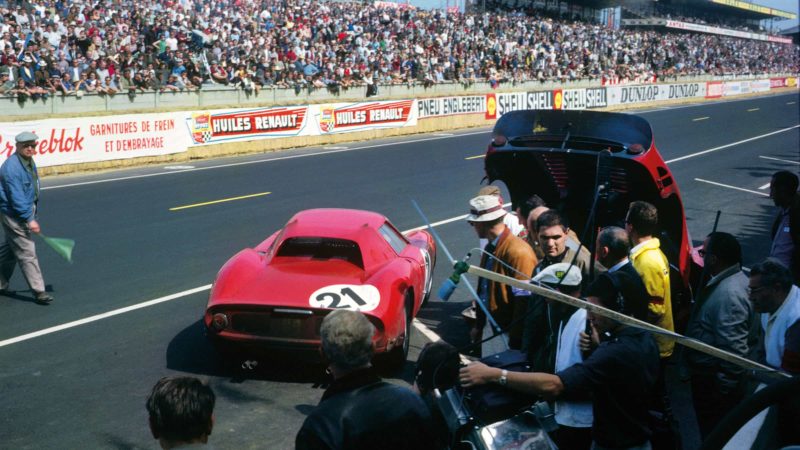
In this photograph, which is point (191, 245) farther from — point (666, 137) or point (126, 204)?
point (666, 137)

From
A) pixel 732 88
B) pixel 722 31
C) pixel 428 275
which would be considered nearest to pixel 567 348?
pixel 428 275

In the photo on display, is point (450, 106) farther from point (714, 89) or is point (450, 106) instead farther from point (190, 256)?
point (714, 89)

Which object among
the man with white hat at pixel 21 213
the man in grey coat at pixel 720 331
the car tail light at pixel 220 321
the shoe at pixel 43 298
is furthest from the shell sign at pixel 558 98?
the man in grey coat at pixel 720 331

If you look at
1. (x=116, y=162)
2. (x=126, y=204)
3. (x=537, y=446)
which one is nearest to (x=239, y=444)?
(x=537, y=446)

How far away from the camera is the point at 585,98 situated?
40.0 metres

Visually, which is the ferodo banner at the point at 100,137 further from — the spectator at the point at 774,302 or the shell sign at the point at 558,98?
the shell sign at the point at 558,98

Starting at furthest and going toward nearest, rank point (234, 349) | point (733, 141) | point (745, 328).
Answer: point (733, 141)
point (234, 349)
point (745, 328)

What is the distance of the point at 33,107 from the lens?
59.0ft

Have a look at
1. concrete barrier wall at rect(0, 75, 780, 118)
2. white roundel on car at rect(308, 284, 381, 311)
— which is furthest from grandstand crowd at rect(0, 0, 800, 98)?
white roundel on car at rect(308, 284, 381, 311)

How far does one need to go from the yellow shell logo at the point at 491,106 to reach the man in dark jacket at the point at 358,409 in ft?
99.9

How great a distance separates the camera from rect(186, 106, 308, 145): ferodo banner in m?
21.2

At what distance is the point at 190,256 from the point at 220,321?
182 inches

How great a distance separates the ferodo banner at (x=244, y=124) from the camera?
21.2 metres

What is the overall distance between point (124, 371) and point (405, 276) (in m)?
2.61
